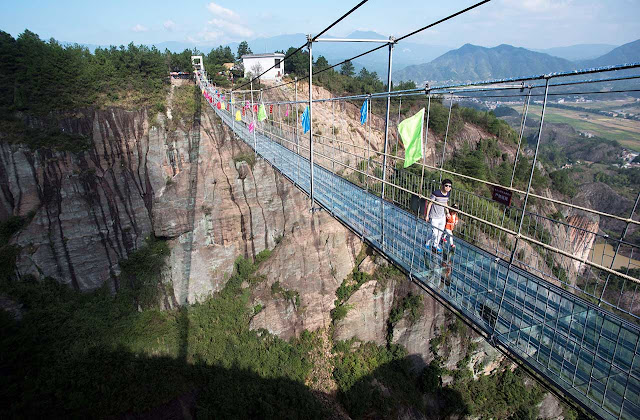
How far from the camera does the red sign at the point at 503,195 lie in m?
3.54

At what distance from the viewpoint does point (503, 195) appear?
143 inches

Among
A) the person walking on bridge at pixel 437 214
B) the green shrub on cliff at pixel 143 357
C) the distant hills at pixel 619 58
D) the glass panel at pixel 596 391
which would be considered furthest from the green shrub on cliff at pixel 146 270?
the distant hills at pixel 619 58

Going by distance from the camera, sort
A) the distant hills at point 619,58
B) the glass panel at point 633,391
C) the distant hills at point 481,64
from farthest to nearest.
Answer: the distant hills at point 481,64 < the distant hills at point 619,58 < the glass panel at point 633,391

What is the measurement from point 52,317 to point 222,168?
8181mm

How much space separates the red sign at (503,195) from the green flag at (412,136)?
3.33 feet

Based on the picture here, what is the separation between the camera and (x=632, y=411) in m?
2.60

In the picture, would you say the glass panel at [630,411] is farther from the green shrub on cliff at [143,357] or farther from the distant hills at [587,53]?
the distant hills at [587,53]

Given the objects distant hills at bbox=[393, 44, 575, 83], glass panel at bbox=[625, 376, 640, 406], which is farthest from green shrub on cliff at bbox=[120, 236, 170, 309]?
distant hills at bbox=[393, 44, 575, 83]

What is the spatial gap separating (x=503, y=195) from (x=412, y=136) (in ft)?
4.36

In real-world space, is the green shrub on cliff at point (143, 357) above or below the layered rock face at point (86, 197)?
below

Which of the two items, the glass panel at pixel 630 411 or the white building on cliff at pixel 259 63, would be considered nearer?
the glass panel at pixel 630 411

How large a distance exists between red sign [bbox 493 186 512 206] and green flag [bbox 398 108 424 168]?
102 cm

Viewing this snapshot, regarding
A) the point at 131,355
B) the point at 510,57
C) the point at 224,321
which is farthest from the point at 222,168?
the point at 510,57

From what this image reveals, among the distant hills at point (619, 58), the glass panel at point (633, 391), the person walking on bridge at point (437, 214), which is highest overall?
the distant hills at point (619, 58)
